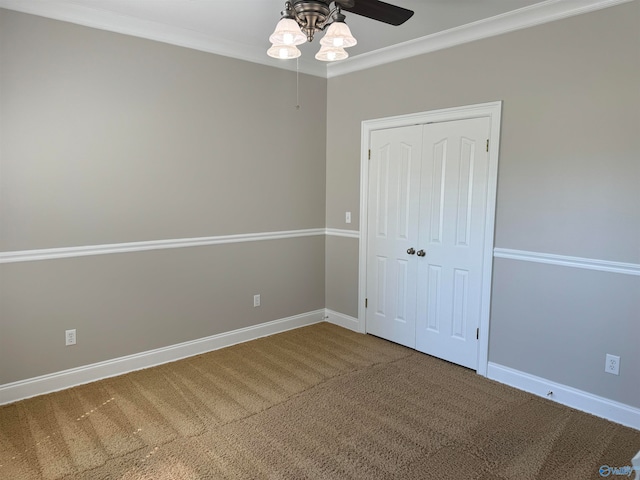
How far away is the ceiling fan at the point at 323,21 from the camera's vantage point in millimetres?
1937

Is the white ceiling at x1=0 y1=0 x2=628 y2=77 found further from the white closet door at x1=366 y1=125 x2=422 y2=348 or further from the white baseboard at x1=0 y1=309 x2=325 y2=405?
the white baseboard at x1=0 y1=309 x2=325 y2=405

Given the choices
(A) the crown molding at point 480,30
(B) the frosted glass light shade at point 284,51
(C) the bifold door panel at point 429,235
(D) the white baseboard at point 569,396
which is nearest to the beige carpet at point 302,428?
(D) the white baseboard at point 569,396

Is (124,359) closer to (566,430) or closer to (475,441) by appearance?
(475,441)

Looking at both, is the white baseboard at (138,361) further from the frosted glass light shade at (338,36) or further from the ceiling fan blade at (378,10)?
the ceiling fan blade at (378,10)

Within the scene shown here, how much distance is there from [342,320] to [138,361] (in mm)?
2023

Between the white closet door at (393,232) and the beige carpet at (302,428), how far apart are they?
61cm

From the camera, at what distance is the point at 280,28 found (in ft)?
6.35

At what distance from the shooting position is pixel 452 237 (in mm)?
3449

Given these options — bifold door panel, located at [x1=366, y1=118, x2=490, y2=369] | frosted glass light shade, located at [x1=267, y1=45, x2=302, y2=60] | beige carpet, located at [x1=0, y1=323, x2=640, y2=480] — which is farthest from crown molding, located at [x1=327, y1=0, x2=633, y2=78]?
beige carpet, located at [x1=0, y1=323, x2=640, y2=480]

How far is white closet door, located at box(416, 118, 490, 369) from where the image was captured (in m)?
3.29

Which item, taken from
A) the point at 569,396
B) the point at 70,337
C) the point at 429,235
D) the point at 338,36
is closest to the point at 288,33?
the point at 338,36

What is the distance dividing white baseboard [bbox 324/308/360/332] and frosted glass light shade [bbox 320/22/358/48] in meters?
2.88

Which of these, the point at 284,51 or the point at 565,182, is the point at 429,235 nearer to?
the point at 565,182

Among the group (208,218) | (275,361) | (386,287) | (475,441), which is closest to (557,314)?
(475,441)
